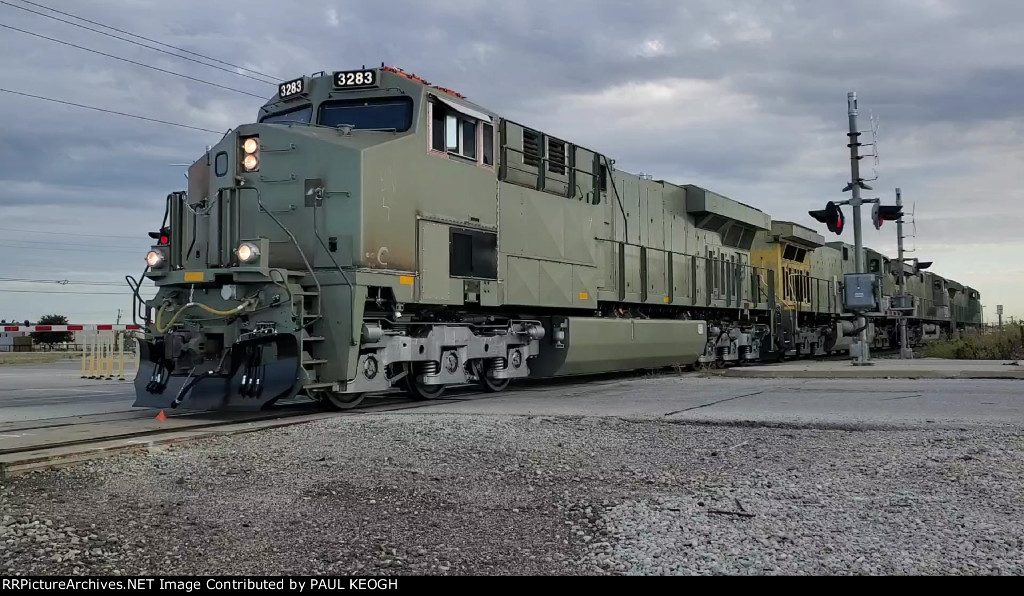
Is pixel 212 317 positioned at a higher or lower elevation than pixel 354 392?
higher

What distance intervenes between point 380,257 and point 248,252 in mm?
1413

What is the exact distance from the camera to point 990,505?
13.1ft

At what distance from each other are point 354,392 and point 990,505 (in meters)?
6.34

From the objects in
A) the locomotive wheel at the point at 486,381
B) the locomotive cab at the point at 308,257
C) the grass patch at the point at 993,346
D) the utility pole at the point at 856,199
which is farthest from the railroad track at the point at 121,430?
the grass patch at the point at 993,346

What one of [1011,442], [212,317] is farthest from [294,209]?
[1011,442]

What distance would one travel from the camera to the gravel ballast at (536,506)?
327 centimetres

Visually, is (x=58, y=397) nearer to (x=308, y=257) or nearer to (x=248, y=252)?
(x=308, y=257)

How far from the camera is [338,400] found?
9.15 metres

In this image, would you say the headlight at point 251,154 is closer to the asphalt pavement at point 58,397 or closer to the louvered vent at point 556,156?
the asphalt pavement at point 58,397

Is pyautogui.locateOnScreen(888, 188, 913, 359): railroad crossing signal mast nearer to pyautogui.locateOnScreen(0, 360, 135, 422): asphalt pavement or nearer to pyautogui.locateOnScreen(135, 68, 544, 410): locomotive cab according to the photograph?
pyautogui.locateOnScreen(135, 68, 544, 410): locomotive cab
